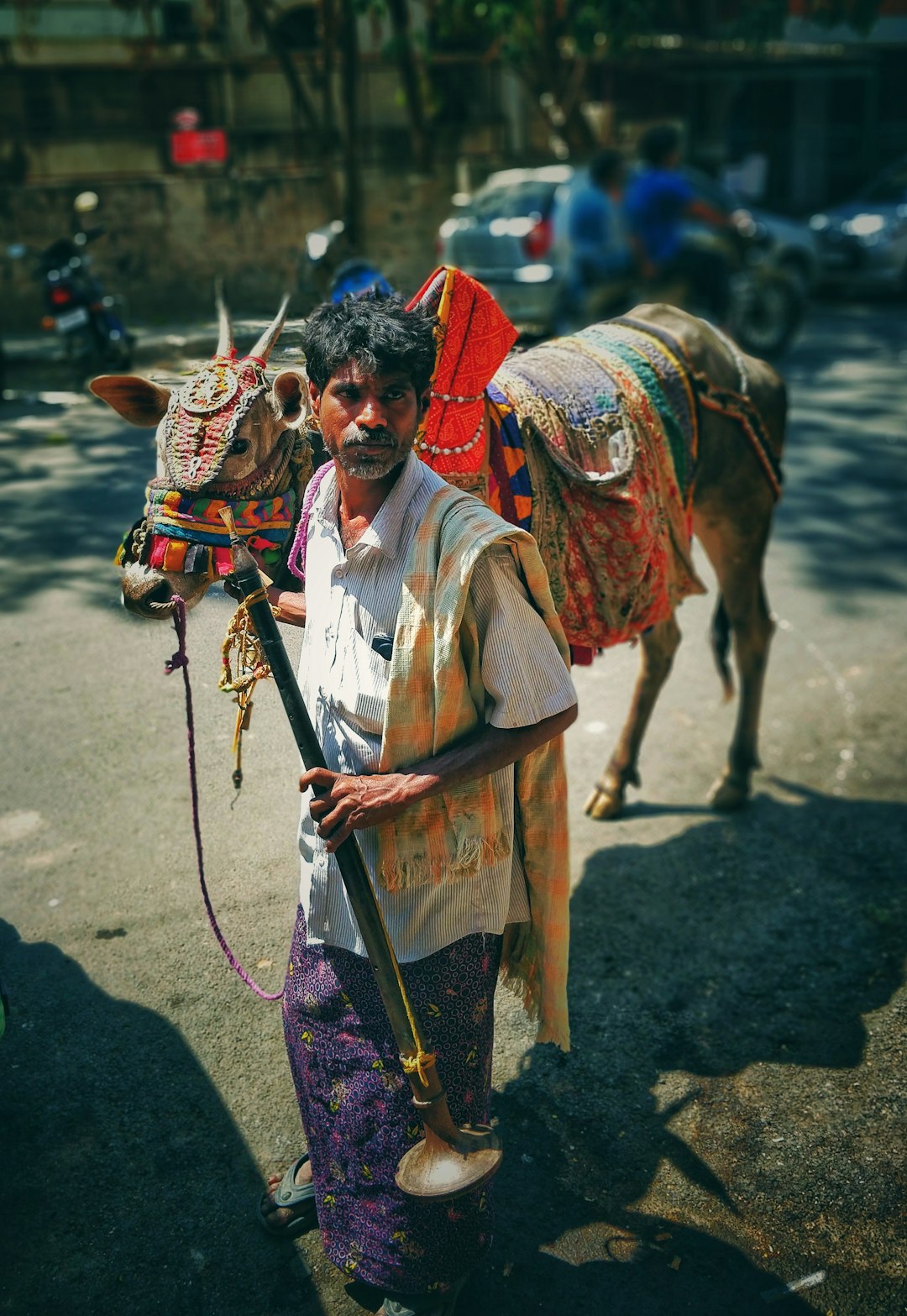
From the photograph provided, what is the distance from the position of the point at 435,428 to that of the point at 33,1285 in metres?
2.06

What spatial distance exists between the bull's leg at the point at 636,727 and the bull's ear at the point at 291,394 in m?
2.10

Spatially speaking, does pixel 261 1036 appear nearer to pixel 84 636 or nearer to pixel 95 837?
pixel 95 837

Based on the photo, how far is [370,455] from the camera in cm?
204

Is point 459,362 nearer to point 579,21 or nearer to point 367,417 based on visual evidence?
point 367,417

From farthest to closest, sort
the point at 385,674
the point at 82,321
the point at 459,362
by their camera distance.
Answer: the point at 82,321, the point at 459,362, the point at 385,674

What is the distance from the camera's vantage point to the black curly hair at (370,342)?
6.62 ft

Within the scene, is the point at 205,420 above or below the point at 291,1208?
above

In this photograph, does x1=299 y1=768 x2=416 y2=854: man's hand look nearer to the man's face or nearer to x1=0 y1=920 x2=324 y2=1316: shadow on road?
the man's face

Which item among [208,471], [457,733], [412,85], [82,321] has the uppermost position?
[412,85]

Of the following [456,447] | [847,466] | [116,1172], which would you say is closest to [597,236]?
[847,466]

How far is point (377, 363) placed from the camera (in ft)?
6.61

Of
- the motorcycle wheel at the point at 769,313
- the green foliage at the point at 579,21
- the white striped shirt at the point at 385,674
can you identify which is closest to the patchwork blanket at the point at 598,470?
the white striped shirt at the point at 385,674

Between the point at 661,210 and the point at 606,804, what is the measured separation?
21.6 feet

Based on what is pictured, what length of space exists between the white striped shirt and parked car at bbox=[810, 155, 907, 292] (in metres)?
14.1
